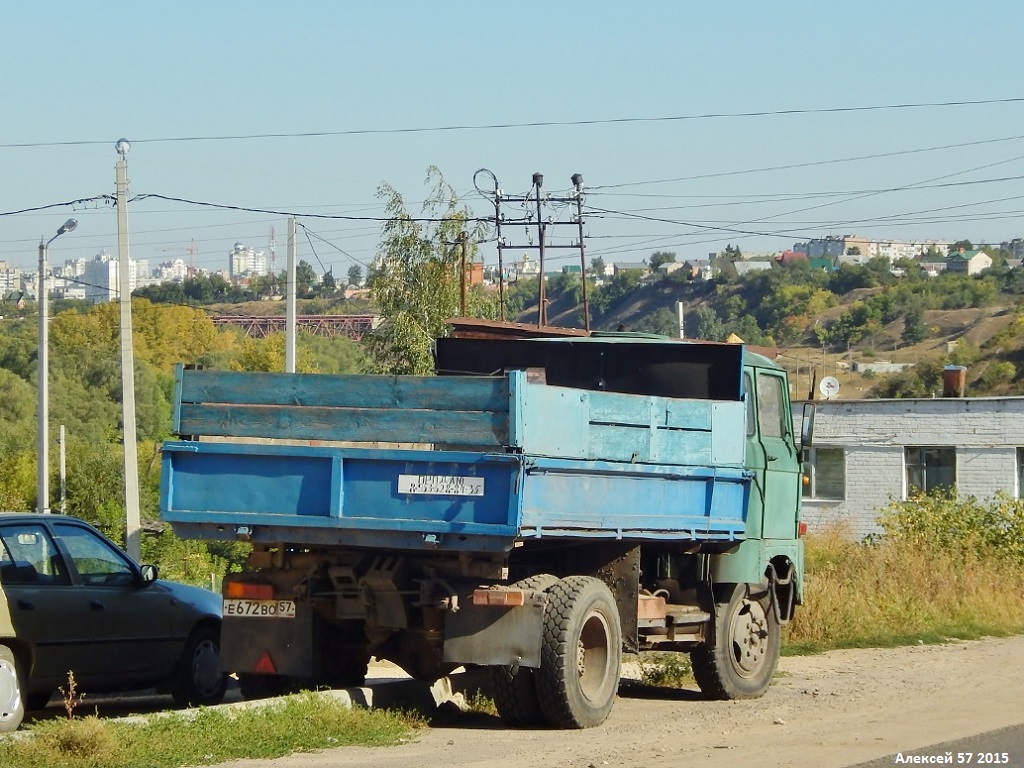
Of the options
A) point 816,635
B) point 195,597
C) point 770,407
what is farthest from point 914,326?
point 195,597

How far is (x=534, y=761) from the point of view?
783 centimetres

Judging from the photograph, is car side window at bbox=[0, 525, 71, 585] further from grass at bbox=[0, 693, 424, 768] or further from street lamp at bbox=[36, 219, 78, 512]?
street lamp at bbox=[36, 219, 78, 512]

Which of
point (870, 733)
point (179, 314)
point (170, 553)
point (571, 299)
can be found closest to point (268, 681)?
point (870, 733)

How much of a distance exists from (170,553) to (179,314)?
43.9 m

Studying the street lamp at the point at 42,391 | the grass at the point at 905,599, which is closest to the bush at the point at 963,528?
the grass at the point at 905,599

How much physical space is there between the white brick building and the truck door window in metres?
23.6

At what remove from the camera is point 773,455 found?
11.3m

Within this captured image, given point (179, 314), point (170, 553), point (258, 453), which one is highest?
point (179, 314)

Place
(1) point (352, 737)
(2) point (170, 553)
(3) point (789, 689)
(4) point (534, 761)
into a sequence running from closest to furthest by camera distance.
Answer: (4) point (534, 761) → (1) point (352, 737) → (3) point (789, 689) → (2) point (170, 553)

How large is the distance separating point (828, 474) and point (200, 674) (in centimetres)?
2890

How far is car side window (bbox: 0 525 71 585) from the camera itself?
8.95 meters

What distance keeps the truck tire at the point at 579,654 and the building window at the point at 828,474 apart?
92.8ft

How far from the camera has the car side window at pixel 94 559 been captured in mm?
9570

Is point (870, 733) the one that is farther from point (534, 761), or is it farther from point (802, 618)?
point (802, 618)
